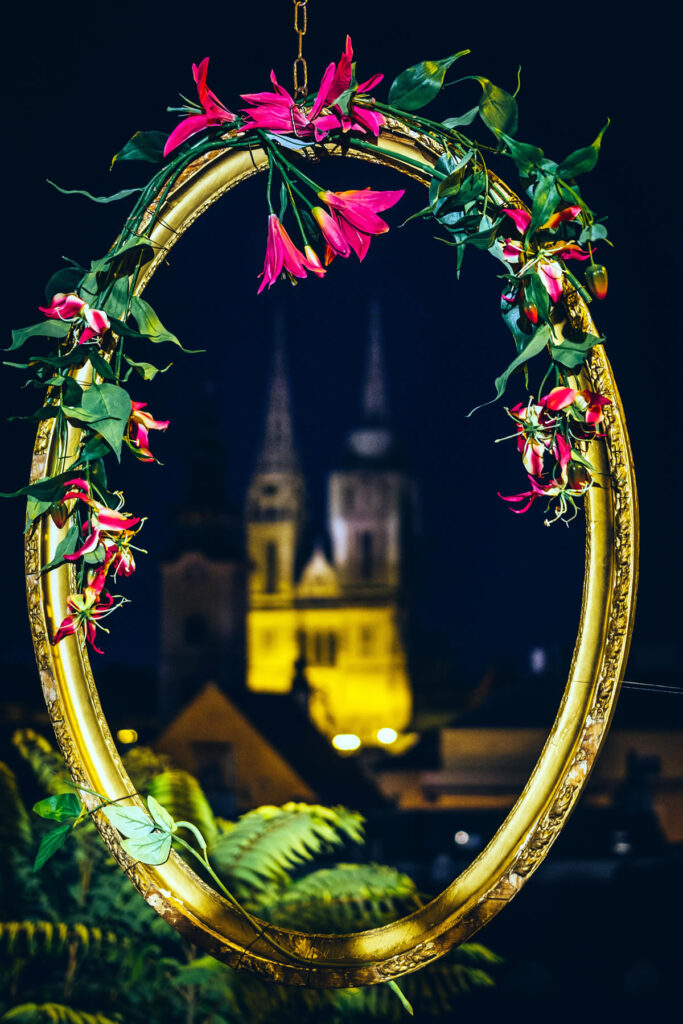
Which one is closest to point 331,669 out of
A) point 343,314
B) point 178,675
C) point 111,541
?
point 178,675

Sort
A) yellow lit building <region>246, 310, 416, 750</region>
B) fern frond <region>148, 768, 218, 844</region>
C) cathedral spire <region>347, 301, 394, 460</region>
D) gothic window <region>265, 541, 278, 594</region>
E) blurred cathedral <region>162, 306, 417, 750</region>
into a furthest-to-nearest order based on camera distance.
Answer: gothic window <region>265, 541, 278, 594</region> → blurred cathedral <region>162, 306, 417, 750</region> → yellow lit building <region>246, 310, 416, 750</region> → cathedral spire <region>347, 301, 394, 460</region> → fern frond <region>148, 768, 218, 844</region>

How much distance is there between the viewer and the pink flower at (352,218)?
1.20 m

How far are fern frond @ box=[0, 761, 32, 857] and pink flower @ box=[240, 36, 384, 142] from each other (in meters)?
2.08

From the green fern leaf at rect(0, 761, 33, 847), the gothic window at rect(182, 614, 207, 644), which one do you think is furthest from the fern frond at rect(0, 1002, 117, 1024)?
the gothic window at rect(182, 614, 207, 644)

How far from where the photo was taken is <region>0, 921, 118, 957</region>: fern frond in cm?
249

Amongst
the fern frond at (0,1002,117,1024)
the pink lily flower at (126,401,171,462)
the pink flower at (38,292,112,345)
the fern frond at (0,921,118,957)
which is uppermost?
A: the pink flower at (38,292,112,345)

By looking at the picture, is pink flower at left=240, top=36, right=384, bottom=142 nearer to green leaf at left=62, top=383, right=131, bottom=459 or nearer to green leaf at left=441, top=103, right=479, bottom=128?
green leaf at left=441, top=103, right=479, bottom=128

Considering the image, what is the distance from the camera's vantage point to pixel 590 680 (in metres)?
1.15

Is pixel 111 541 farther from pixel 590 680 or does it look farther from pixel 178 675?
pixel 178 675

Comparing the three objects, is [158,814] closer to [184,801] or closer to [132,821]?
[132,821]

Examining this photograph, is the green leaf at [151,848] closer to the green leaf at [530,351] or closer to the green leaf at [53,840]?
the green leaf at [53,840]

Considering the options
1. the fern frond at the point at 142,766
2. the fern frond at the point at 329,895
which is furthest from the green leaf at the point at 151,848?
the fern frond at the point at 142,766

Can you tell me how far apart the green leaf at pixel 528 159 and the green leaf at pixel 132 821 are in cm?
79

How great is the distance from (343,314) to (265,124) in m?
1.98
